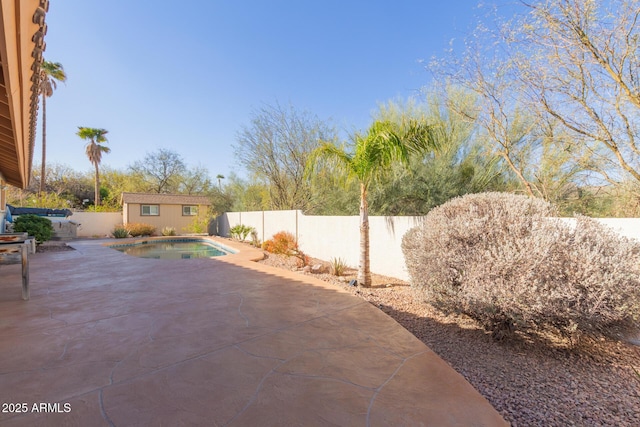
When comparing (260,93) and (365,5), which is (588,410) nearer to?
(365,5)

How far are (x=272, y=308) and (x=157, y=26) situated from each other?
10.6 metres

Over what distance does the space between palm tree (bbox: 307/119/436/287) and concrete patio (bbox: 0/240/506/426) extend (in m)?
2.12

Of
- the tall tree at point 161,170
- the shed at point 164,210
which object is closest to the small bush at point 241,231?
the shed at point 164,210

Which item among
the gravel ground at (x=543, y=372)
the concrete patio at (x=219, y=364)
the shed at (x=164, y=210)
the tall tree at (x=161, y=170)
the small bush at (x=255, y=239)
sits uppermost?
the tall tree at (x=161, y=170)

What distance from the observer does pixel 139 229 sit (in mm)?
18438

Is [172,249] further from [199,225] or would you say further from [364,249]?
[364,249]

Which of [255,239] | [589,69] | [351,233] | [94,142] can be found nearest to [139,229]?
[94,142]

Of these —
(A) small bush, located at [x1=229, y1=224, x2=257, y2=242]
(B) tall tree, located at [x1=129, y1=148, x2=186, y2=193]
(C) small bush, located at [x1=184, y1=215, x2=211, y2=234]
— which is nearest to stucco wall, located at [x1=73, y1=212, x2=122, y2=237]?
(C) small bush, located at [x1=184, y1=215, x2=211, y2=234]

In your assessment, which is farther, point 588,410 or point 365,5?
point 365,5

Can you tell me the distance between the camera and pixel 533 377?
2662 millimetres

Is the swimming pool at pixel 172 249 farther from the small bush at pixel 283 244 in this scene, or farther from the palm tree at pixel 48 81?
the palm tree at pixel 48 81

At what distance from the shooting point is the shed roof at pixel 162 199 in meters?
19.9

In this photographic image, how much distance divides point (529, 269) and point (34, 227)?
51.6ft

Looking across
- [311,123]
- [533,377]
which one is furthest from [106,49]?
[533,377]
